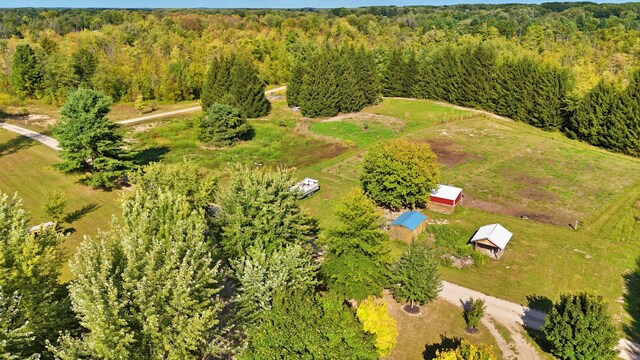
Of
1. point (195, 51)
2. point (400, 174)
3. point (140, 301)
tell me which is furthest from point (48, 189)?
point (195, 51)

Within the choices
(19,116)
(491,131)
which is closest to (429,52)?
(491,131)

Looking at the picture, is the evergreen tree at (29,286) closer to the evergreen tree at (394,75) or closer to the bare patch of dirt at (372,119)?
the bare patch of dirt at (372,119)

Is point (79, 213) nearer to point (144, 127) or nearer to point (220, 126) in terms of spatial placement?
point (220, 126)

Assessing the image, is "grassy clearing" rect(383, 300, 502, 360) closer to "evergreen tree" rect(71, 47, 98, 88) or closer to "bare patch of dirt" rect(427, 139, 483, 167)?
"bare patch of dirt" rect(427, 139, 483, 167)

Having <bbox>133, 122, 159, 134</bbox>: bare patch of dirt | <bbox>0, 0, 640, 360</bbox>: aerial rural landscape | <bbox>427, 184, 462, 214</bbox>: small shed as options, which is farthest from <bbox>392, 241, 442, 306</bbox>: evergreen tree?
<bbox>133, 122, 159, 134</bbox>: bare patch of dirt

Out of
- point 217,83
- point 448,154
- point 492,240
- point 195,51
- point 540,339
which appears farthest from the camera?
point 195,51

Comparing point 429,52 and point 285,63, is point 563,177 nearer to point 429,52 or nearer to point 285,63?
point 429,52

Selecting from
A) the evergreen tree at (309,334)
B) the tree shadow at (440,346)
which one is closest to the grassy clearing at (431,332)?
the tree shadow at (440,346)
